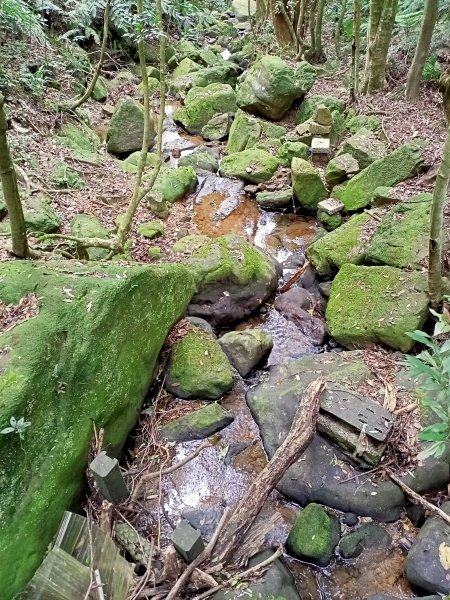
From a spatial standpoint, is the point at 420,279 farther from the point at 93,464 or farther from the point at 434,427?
the point at 93,464

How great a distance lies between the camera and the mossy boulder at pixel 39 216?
590 centimetres

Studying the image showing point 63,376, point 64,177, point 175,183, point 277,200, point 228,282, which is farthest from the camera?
point 175,183

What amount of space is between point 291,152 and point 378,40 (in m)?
2.83

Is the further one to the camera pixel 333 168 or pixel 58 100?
pixel 58 100

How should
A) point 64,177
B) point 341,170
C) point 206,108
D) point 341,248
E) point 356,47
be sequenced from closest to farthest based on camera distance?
point 341,248
point 64,177
point 341,170
point 356,47
point 206,108

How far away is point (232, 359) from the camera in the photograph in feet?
16.6

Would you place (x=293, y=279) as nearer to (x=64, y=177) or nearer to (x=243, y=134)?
(x=64, y=177)

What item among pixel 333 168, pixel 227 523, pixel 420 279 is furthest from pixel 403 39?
pixel 227 523

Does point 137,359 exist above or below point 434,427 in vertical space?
below

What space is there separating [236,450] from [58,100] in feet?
27.7

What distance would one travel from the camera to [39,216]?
6.00 m

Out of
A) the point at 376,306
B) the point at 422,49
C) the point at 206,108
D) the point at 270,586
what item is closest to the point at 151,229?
the point at 376,306

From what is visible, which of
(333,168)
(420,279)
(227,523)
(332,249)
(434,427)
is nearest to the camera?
(434,427)

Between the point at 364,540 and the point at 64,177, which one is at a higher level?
the point at 64,177
